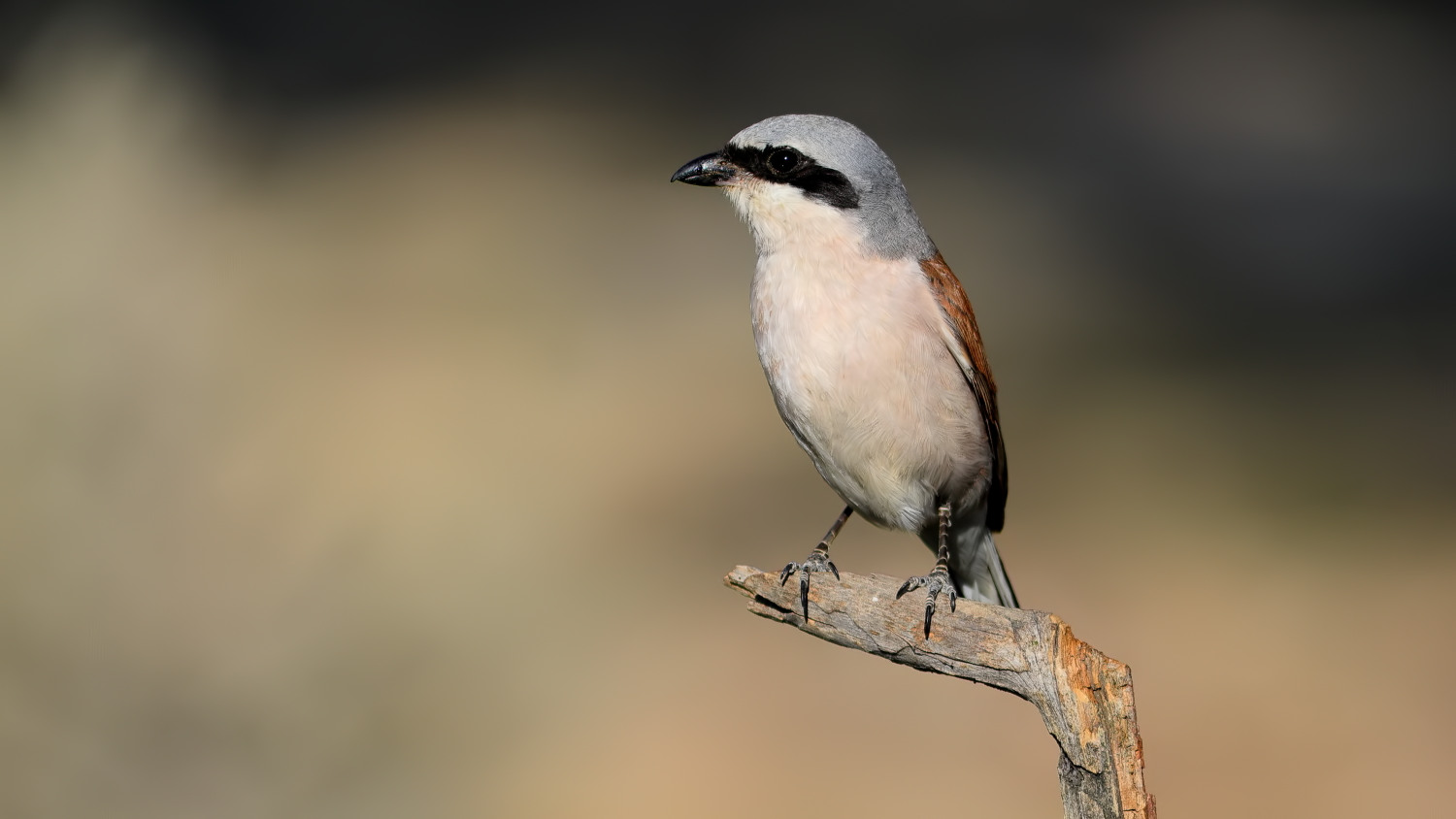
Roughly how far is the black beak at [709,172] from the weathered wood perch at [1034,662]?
1.21m

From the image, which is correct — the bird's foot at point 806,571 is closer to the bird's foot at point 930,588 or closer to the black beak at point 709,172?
the bird's foot at point 930,588

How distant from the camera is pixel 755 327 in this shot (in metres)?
3.92

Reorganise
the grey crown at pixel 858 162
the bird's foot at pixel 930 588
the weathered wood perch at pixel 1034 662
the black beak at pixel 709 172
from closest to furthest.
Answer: the weathered wood perch at pixel 1034 662, the bird's foot at pixel 930 588, the grey crown at pixel 858 162, the black beak at pixel 709 172

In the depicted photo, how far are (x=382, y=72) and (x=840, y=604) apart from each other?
8.67m

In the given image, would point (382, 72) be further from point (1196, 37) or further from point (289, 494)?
point (1196, 37)

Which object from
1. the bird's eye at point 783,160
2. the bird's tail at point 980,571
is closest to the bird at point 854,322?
the bird's eye at point 783,160

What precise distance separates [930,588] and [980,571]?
1100mm

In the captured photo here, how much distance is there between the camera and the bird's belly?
3.71 meters

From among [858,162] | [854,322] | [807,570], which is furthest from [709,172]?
[807,570]

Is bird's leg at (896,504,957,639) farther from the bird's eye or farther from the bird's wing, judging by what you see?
the bird's eye

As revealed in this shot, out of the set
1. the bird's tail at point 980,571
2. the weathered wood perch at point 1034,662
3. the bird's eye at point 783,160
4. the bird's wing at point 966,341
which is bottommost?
the weathered wood perch at point 1034,662

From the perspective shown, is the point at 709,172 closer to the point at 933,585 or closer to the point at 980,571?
the point at 933,585

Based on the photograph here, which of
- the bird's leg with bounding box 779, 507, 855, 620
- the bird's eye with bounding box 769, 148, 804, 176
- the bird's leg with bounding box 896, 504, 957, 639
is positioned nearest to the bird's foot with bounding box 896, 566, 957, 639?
the bird's leg with bounding box 896, 504, 957, 639

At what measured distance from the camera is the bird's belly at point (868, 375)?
146 inches
